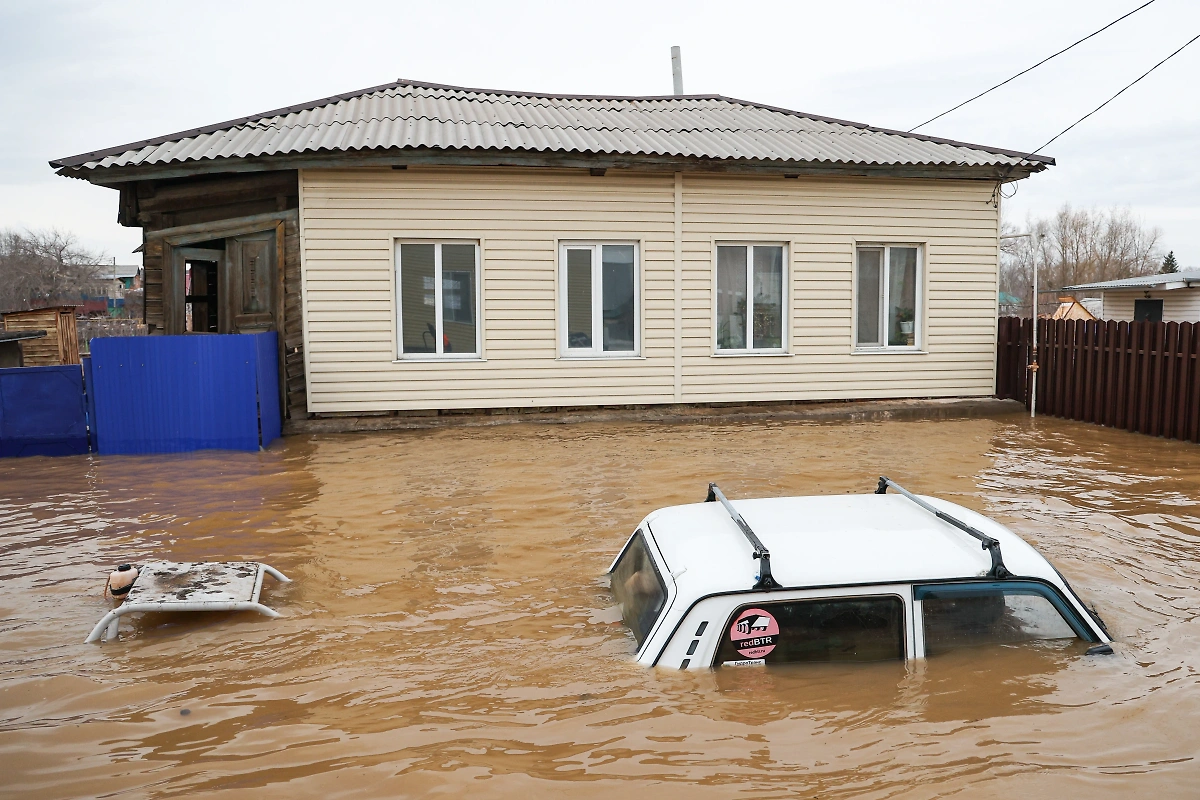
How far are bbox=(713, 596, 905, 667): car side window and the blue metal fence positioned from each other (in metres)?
8.72

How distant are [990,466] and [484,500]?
558 cm

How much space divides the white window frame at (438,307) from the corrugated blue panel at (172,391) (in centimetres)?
217

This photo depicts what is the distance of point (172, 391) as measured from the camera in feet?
37.2

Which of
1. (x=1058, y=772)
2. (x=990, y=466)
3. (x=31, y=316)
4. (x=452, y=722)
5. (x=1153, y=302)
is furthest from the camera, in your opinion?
(x=1153, y=302)

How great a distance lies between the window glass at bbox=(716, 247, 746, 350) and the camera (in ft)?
46.2

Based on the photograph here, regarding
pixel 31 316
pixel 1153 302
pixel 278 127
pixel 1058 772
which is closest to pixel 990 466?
pixel 1058 772

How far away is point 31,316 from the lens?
79.0 ft

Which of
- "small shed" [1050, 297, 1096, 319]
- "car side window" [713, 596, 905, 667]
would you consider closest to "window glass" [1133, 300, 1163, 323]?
"small shed" [1050, 297, 1096, 319]

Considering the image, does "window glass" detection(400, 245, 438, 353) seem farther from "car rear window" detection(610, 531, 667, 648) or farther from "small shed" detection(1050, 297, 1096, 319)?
"small shed" detection(1050, 297, 1096, 319)

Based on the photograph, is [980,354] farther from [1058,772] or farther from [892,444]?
[1058,772]

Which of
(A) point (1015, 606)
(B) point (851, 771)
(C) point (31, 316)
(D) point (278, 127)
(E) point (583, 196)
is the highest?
(D) point (278, 127)

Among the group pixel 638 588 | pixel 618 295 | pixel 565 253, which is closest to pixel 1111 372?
pixel 618 295

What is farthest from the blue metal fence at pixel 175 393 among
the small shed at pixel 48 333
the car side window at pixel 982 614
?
the small shed at pixel 48 333

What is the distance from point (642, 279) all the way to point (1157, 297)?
30.1 meters
